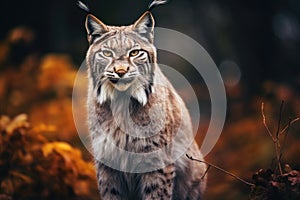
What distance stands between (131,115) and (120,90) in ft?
1.01

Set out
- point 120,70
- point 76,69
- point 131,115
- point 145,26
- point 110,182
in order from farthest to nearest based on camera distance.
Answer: point 76,69 → point 110,182 → point 131,115 → point 145,26 → point 120,70

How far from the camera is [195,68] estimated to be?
1377 cm

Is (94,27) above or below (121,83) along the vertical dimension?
above

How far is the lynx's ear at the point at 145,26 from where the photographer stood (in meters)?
5.00

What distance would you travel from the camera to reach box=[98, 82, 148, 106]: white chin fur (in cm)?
499

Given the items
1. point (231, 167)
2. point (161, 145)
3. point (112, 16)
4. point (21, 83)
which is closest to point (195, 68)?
point (112, 16)

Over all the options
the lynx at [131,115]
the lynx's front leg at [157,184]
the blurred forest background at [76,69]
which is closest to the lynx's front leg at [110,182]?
the lynx at [131,115]

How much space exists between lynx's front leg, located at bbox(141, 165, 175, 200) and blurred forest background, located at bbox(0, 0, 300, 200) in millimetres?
910

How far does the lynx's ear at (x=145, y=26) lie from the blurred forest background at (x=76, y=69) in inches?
54.0

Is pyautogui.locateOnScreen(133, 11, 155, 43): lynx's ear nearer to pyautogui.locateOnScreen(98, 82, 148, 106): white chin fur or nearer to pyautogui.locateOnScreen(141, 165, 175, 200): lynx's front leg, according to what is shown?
pyautogui.locateOnScreen(98, 82, 148, 106): white chin fur

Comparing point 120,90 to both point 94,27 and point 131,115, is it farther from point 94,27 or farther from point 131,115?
point 94,27

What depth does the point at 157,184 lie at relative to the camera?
17.2 ft

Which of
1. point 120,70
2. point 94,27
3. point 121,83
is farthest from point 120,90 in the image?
point 94,27

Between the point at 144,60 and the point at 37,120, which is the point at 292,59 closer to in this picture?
the point at 37,120
